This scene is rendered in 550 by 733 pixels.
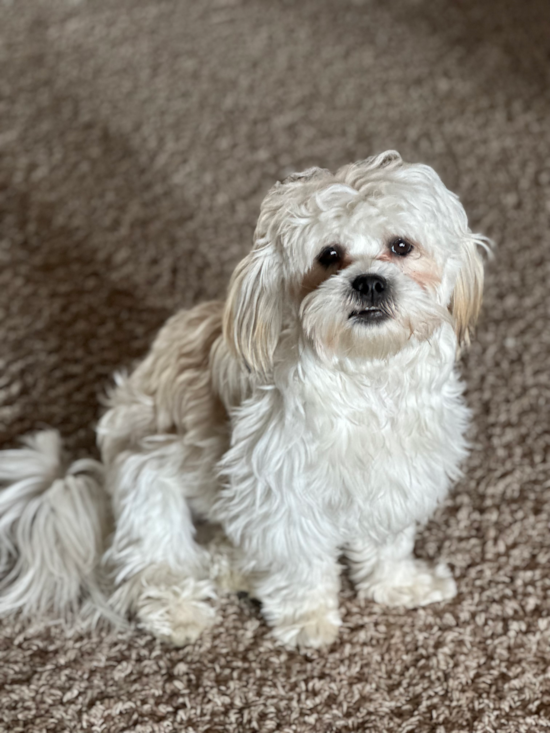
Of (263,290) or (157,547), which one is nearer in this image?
(263,290)

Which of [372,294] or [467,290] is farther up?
[372,294]

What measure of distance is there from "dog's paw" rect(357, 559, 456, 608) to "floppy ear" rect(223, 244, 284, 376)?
0.63 meters

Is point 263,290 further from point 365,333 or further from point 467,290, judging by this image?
point 467,290

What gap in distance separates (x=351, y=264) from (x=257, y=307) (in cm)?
17

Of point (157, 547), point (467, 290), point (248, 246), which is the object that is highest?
point (467, 290)

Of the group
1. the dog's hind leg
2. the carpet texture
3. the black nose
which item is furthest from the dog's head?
the carpet texture

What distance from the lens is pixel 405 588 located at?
162 cm

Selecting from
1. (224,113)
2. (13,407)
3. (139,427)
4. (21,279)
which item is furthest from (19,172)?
(139,427)

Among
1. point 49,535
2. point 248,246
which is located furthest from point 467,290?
point 248,246

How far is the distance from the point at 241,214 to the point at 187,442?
1215mm

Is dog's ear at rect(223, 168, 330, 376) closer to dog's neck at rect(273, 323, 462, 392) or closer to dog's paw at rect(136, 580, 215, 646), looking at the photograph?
dog's neck at rect(273, 323, 462, 392)

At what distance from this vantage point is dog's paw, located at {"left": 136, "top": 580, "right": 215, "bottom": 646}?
5.06 feet

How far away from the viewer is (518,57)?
9.80ft

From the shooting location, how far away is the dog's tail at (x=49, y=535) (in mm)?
1541
